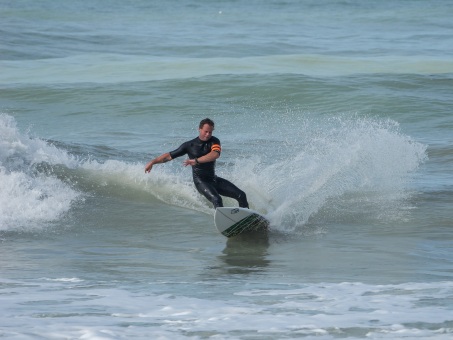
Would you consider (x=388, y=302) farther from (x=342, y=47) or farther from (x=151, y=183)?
(x=342, y=47)

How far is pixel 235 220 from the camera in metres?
10.6

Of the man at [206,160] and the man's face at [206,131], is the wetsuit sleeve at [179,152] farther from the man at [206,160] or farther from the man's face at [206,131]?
the man's face at [206,131]

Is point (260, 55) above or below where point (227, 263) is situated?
above

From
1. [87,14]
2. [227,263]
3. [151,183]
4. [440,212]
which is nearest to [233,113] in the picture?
[151,183]

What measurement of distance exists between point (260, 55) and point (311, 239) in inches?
913

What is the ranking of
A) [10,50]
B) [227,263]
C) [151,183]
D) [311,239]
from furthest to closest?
[10,50], [151,183], [311,239], [227,263]

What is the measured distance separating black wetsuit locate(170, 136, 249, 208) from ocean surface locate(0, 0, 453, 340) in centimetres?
54

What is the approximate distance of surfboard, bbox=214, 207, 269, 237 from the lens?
34.4 ft

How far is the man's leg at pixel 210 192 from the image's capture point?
10.9m

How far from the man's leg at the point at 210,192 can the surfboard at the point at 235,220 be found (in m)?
0.34

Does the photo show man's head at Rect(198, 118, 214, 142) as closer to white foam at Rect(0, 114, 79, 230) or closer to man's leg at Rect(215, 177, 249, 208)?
man's leg at Rect(215, 177, 249, 208)

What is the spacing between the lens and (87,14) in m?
50.8

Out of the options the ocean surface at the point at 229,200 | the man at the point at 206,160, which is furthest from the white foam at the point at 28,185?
the man at the point at 206,160

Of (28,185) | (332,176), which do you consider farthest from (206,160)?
(28,185)
